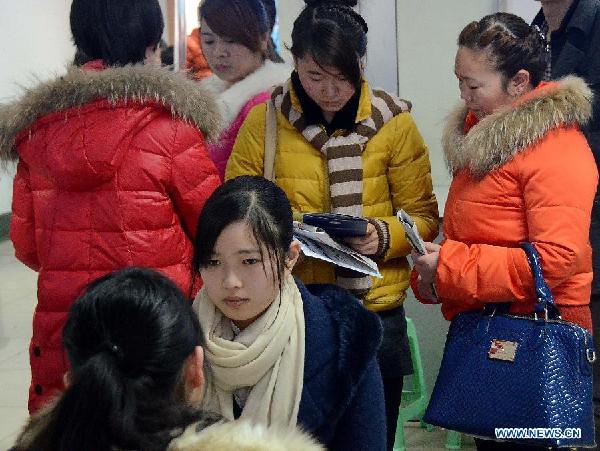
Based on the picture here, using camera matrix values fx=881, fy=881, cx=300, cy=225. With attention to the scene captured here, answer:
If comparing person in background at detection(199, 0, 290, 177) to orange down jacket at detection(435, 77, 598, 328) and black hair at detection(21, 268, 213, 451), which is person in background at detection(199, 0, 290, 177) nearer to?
orange down jacket at detection(435, 77, 598, 328)

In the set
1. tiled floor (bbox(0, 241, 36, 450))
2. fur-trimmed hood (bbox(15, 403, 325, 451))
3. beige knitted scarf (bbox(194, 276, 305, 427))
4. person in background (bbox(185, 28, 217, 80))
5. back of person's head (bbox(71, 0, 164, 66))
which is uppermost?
back of person's head (bbox(71, 0, 164, 66))

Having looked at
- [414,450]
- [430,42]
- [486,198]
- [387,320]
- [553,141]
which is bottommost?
[414,450]

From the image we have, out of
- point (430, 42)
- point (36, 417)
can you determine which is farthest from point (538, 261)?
point (430, 42)

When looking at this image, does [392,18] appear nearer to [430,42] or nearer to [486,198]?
[430,42]

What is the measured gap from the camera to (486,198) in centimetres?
235

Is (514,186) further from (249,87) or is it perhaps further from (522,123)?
(249,87)

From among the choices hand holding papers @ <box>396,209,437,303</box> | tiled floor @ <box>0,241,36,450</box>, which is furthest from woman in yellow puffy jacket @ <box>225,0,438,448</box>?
tiled floor @ <box>0,241,36,450</box>

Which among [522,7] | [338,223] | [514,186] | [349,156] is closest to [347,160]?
[349,156]

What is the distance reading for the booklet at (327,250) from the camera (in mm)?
2203

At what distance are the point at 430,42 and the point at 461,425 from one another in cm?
210

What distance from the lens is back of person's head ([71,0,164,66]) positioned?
2.28m

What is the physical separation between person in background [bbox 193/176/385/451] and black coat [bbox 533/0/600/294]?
3.90 feet

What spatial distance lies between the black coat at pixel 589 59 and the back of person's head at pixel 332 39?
687 mm

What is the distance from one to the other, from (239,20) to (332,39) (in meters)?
0.50
